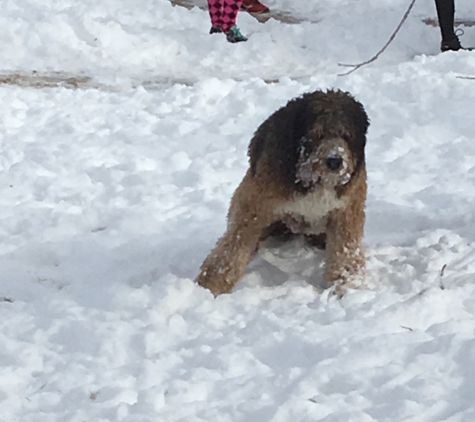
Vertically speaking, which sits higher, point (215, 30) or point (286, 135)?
point (286, 135)

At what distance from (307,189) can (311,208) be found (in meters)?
0.16

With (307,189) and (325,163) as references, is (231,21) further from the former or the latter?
(325,163)

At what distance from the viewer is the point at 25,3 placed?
10.5 metres

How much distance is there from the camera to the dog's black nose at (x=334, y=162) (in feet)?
12.0

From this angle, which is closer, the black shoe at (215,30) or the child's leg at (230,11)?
the child's leg at (230,11)

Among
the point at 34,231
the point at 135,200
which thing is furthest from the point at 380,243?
the point at 34,231

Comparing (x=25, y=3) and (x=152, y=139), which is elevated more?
(x=25, y=3)

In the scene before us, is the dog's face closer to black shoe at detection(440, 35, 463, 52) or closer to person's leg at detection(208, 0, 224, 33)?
black shoe at detection(440, 35, 463, 52)

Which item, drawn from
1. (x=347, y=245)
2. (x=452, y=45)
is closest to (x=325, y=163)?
(x=347, y=245)

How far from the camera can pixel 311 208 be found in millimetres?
3980

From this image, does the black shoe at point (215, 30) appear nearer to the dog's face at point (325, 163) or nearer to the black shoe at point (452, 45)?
the black shoe at point (452, 45)

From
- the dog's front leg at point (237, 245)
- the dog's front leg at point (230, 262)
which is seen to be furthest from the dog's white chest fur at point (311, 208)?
the dog's front leg at point (230, 262)

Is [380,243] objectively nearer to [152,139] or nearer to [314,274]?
[314,274]

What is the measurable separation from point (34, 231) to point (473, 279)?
3082 mm
